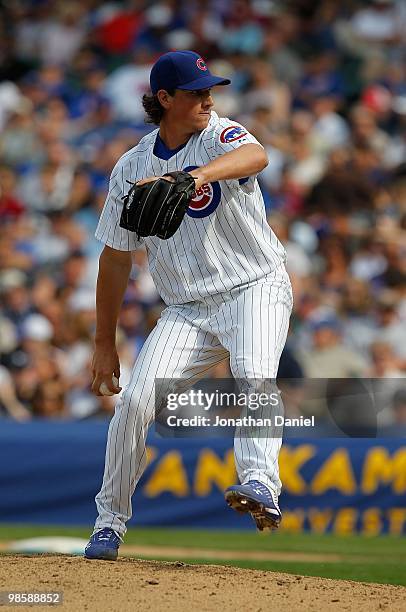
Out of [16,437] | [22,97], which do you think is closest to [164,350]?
[16,437]

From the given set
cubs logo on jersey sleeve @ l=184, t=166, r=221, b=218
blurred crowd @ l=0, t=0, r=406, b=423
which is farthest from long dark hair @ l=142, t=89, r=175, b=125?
blurred crowd @ l=0, t=0, r=406, b=423

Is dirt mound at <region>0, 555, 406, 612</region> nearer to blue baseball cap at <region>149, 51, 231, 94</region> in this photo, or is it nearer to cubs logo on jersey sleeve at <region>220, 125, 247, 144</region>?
cubs logo on jersey sleeve at <region>220, 125, 247, 144</region>

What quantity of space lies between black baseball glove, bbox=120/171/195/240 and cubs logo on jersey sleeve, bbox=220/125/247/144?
44 centimetres

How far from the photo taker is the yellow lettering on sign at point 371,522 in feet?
30.5

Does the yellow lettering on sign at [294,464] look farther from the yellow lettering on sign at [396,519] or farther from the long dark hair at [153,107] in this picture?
the long dark hair at [153,107]

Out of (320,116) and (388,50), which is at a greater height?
(388,50)

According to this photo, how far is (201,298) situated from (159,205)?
76cm

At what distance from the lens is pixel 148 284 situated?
11.7 m

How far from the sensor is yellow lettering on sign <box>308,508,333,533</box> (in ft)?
30.7

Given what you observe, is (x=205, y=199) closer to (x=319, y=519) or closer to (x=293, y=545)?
(x=293, y=545)

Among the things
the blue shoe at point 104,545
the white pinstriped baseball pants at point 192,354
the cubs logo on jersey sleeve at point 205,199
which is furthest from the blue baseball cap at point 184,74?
the blue shoe at point 104,545

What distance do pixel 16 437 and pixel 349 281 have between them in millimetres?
3567

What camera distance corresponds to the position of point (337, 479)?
30.5 feet

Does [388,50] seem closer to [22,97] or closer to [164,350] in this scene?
[22,97]
